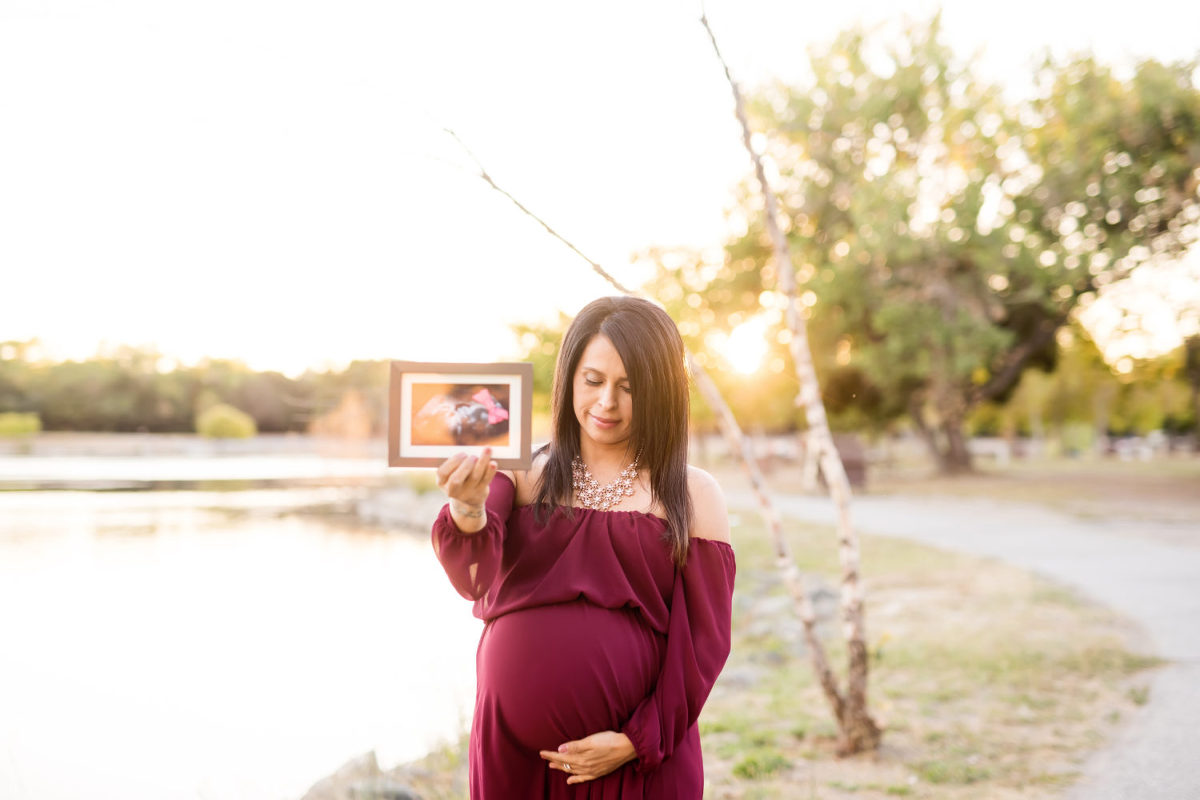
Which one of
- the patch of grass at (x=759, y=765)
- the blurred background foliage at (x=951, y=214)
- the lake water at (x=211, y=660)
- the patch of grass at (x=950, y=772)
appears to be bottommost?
the lake water at (x=211, y=660)

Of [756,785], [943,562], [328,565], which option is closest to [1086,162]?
[943,562]

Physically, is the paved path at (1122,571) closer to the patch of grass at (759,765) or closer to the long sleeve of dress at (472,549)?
the patch of grass at (759,765)

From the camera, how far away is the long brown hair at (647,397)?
78.1 inches

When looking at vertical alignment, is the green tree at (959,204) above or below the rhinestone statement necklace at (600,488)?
above

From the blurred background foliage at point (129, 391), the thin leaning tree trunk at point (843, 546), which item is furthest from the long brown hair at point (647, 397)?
the blurred background foliage at point (129, 391)

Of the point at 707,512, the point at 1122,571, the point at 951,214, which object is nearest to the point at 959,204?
the point at 951,214

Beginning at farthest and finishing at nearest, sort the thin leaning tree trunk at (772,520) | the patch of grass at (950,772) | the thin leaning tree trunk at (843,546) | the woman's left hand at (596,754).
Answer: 1. the thin leaning tree trunk at (843,546)
2. the patch of grass at (950,772)
3. the thin leaning tree trunk at (772,520)
4. the woman's left hand at (596,754)

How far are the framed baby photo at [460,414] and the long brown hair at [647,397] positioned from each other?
26 centimetres

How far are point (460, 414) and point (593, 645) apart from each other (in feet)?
2.07

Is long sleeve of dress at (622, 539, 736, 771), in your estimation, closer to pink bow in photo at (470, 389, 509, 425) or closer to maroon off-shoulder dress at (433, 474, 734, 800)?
maroon off-shoulder dress at (433, 474, 734, 800)

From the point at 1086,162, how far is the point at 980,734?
18.9m

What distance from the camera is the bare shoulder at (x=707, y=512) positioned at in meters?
2.07

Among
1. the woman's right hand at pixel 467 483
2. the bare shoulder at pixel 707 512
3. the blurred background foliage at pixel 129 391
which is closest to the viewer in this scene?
the woman's right hand at pixel 467 483

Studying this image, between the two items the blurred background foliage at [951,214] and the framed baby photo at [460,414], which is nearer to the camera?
the framed baby photo at [460,414]
